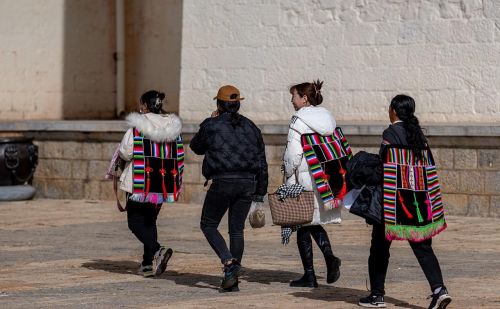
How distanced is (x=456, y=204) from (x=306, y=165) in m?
6.51

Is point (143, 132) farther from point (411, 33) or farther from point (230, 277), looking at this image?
point (411, 33)

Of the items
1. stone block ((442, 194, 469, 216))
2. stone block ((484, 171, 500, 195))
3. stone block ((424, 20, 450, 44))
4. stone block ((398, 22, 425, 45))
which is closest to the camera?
stone block ((484, 171, 500, 195))

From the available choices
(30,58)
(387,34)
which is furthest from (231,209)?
Result: (30,58)

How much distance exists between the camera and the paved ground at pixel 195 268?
1022 cm

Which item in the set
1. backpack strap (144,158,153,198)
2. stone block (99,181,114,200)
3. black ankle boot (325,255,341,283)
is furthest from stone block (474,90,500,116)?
black ankle boot (325,255,341,283)

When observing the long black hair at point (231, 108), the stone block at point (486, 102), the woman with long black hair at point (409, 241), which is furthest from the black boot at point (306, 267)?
the stone block at point (486, 102)

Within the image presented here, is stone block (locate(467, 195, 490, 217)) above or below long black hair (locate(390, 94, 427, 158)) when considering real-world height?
below

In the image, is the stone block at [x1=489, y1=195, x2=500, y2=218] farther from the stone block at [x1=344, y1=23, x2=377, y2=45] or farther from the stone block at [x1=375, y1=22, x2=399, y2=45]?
the stone block at [x1=344, y1=23, x2=377, y2=45]

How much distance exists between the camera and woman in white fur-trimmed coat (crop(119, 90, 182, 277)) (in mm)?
11617

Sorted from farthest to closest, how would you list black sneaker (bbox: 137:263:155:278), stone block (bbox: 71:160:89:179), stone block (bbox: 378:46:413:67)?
1. stone block (bbox: 71:160:89:179)
2. stone block (bbox: 378:46:413:67)
3. black sneaker (bbox: 137:263:155:278)

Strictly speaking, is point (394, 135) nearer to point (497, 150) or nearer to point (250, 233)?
point (250, 233)

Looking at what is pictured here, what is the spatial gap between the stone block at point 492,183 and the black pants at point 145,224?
6.03 meters

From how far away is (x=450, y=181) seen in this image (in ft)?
55.7

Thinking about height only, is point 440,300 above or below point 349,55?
below
